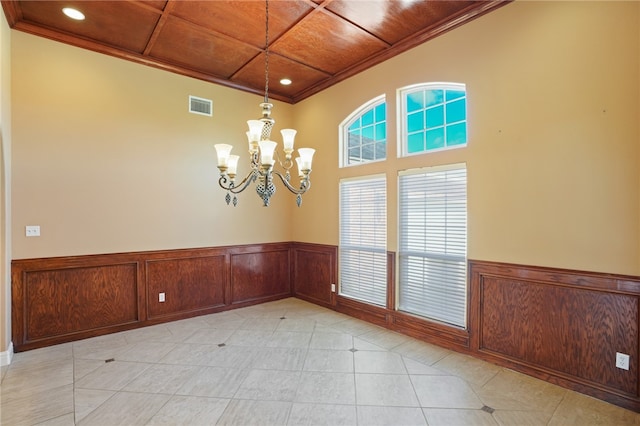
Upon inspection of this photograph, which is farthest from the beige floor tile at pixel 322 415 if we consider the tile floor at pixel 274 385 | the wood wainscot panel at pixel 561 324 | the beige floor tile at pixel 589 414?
the wood wainscot panel at pixel 561 324

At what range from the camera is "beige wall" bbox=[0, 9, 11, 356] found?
3029 millimetres

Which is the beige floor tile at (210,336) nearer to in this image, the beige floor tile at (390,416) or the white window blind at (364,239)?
the white window blind at (364,239)

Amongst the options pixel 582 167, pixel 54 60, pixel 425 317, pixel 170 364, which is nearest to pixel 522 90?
pixel 582 167

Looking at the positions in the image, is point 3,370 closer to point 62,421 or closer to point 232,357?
point 62,421

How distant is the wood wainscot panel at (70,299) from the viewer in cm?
341

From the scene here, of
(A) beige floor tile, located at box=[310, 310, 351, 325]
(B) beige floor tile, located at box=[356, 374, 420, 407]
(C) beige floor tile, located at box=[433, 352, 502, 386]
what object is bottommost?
(A) beige floor tile, located at box=[310, 310, 351, 325]

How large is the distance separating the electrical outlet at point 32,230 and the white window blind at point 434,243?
419 cm

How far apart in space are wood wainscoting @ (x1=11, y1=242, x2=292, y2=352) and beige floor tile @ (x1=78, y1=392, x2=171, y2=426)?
168 centimetres

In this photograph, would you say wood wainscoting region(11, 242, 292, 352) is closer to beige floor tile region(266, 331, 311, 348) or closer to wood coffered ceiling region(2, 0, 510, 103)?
beige floor tile region(266, 331, 311, 348)

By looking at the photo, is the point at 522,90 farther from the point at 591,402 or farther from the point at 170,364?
the point at 170,364

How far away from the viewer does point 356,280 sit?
460 centimetres

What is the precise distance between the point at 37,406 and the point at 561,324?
4283 millimetres

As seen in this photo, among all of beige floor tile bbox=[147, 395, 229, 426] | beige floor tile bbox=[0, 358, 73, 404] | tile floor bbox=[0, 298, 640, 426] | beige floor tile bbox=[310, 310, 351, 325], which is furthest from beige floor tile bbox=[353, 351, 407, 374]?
beige floor tile bbox=[0, 358, 73, 404]

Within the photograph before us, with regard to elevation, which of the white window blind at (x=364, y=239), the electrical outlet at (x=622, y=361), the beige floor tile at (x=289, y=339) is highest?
the white window blind at (x=364, y=239)
